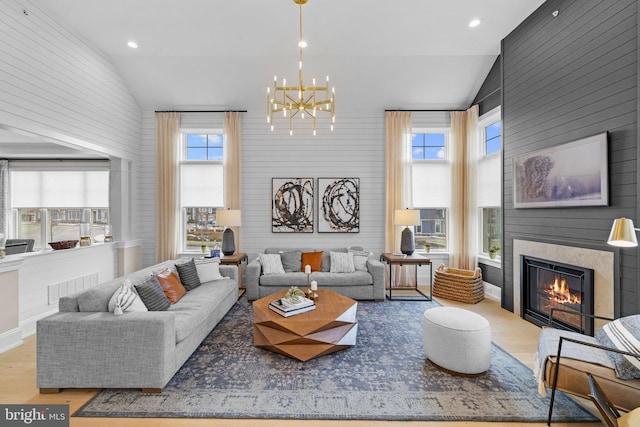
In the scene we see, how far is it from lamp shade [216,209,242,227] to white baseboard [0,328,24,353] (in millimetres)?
2605

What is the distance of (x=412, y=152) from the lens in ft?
18.5

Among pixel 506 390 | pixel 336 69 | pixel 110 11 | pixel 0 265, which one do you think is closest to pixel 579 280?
pixel 506 390

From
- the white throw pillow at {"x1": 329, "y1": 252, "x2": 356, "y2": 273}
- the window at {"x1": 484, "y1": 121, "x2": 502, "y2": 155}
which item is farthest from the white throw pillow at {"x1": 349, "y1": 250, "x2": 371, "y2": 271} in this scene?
the window at {"x1": 484, "y1": 121, "x2": 502, "y2": 155}

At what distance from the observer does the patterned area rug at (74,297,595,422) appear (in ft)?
6.81

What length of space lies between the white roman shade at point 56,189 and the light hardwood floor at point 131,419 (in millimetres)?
3363

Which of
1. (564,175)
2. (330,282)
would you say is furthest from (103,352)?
(564,175)

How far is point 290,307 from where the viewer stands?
2998 mm

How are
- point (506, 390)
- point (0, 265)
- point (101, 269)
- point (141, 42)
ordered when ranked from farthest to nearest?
point (101, 269), point (141, 42), point (0, 265), point (506, 390)

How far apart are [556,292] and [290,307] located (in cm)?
317

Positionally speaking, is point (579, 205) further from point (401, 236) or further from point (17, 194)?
point (17, 194)

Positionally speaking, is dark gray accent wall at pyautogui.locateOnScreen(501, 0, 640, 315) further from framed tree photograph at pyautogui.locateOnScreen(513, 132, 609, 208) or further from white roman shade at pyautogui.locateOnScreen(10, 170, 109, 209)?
white roman shade at pyautogui.locateOnScreen(10, 170, 109, 209)

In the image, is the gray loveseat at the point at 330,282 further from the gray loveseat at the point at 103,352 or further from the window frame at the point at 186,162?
the gray loveseat at the point at 103,352

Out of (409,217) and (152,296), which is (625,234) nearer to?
(409,217)

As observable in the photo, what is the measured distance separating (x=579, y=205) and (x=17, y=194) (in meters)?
9.25
